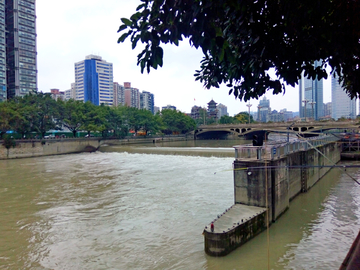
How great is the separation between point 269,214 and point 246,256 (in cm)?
253

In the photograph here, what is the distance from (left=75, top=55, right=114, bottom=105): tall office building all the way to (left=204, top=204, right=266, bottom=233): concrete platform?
382ft

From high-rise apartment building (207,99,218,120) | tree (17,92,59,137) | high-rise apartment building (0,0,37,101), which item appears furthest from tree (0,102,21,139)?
high-rise apartment building (207,99,218,120)

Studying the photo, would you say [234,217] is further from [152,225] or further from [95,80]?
[95,80]

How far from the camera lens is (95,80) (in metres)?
123

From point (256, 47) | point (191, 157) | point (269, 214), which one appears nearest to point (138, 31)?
point (256, 47)

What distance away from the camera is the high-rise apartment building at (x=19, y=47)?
225 feet

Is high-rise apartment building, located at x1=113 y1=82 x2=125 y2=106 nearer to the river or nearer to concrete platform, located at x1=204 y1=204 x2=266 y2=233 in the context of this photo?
the river

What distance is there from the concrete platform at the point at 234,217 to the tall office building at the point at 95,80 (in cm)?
11653

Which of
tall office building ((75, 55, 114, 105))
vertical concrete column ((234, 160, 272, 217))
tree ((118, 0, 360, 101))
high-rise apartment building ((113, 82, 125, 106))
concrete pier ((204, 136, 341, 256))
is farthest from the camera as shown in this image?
high-rise apartment building ((113, 82, 125, 106))

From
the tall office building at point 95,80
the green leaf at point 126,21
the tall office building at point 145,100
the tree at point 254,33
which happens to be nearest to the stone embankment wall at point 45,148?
the tree at point 254,33

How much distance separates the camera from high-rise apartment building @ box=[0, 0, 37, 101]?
225 feet

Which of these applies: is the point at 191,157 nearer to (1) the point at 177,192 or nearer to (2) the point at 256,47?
(1) the point at 177,192

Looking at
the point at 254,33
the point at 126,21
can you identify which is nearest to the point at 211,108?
the point at 254,33

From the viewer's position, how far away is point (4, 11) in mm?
65188
